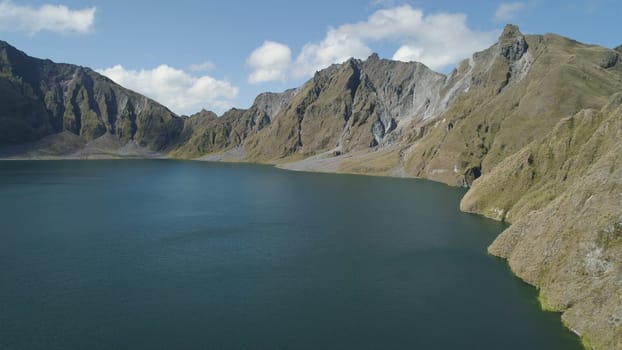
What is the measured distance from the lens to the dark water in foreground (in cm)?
4844

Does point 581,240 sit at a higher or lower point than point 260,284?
higher

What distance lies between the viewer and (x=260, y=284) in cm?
6469

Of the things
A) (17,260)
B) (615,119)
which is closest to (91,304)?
(17,260)

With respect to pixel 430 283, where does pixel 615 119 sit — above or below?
above

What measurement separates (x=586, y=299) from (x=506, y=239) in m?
29.4

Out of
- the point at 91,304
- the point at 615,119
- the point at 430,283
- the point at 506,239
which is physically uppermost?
the point at 615,119

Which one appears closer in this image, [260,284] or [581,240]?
[581,240]

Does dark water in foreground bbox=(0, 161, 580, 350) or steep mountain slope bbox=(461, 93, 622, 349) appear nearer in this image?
steep mountain slope bbox=(461, 93, 622, 349)

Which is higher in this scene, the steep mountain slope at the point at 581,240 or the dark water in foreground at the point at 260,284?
the steep mountain slope at the point at 581,240

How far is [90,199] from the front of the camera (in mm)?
150625

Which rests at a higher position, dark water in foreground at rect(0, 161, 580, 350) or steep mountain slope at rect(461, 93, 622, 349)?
steep mountain slope at rect(461, 93, 622, 349)

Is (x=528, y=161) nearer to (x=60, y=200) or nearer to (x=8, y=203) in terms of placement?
(x=60, y=200)

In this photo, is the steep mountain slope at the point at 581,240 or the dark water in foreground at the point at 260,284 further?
the dark water in foreground at the point at 260,284

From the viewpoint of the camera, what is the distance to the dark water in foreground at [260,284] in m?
48.4
